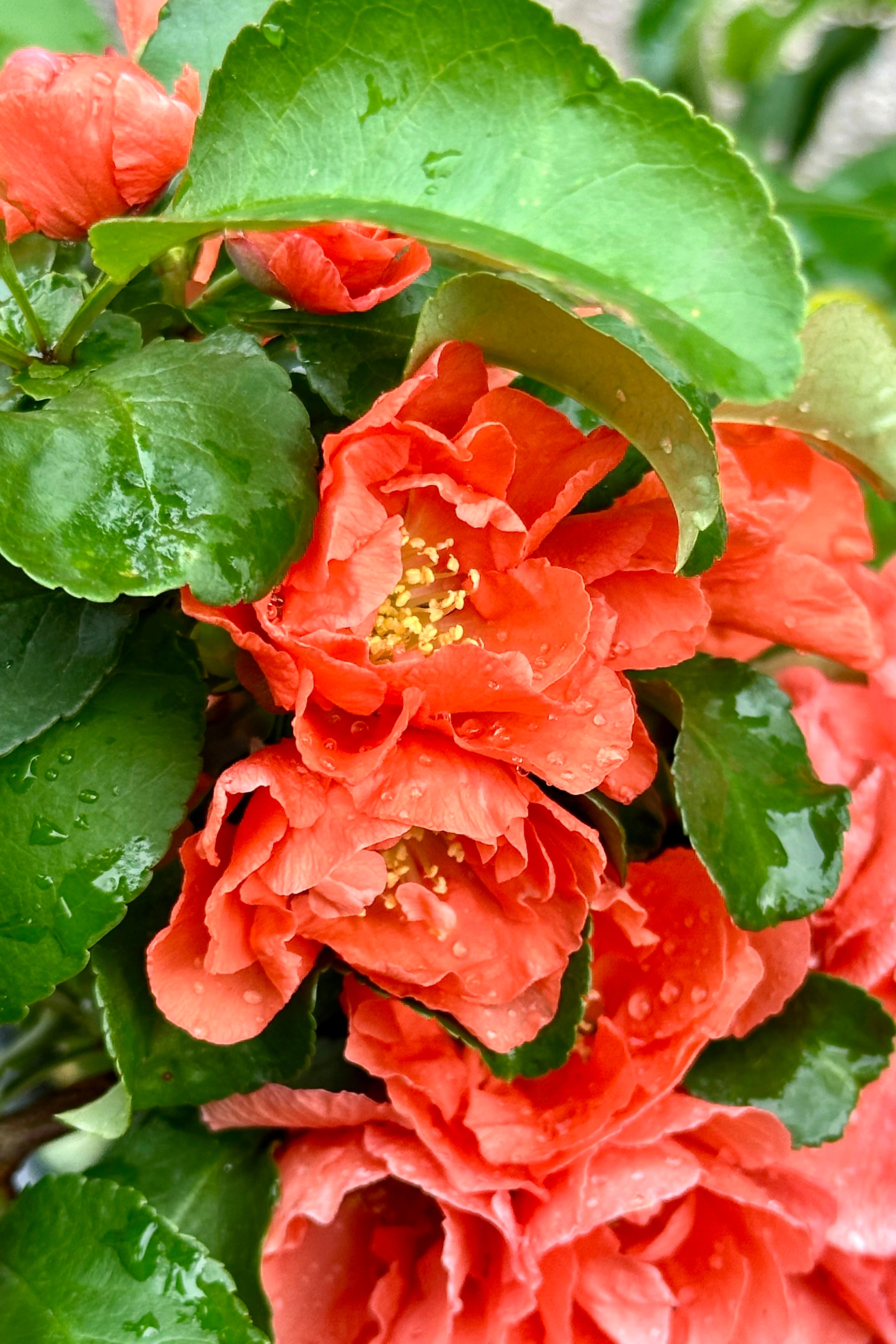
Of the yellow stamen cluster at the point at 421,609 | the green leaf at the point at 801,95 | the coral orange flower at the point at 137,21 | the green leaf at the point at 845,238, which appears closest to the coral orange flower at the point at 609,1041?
the yellow stamen cluster at the point at 421,609

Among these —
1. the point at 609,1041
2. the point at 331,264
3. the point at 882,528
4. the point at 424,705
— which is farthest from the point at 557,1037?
the point at 882,528

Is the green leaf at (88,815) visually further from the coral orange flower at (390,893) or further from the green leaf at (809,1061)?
the green leaf at (809,1061)

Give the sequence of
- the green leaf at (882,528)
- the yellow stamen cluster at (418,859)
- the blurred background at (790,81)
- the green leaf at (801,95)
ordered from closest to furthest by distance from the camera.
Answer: the yellow stamen cluster at (418,859)
the green leaf at (882,528)
the blurred background at (790,81)
the green leaf at (801,95)

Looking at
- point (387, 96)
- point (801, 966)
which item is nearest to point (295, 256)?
point (387, 96)

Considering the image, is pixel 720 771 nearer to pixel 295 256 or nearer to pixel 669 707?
pixel 669 707

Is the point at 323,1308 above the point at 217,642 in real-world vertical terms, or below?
below
